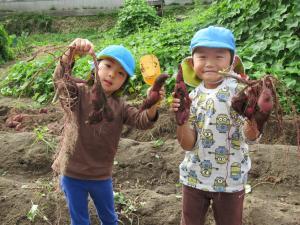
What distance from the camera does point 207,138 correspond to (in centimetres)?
242

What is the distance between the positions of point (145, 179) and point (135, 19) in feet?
22.9

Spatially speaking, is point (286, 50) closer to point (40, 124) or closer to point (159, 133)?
point (159, 133)

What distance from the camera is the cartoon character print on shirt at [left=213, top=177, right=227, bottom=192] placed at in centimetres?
241

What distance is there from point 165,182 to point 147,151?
17.9 inches

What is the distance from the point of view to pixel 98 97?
231cm

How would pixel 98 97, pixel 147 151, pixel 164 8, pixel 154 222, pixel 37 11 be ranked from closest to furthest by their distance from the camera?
pixel 98 97, pixel 154 222, pixel 147 151, pixel 164 8, pixel 37 11

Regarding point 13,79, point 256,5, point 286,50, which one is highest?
point 256,5

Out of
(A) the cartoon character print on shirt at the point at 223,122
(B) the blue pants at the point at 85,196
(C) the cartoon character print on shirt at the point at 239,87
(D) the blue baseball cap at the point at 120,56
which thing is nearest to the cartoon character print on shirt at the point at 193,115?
(A) the cartoon character print on shirt at the point at 223,122

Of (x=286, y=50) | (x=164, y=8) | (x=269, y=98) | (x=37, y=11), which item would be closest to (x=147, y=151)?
(x=286, y=50)

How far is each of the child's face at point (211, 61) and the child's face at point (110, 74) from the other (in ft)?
1.48

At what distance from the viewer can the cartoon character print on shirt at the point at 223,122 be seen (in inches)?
94.1

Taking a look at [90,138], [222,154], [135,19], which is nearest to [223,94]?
[222,154]

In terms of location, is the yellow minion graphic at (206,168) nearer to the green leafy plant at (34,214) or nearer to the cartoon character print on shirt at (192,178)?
the cartoon character print on shirt at (192,178)

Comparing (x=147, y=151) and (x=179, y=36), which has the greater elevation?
(x=179, y=36)
